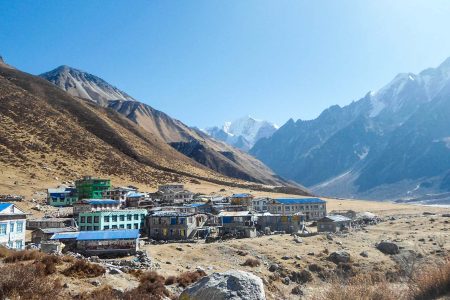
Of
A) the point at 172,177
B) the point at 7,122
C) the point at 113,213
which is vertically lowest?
the point at 113,213

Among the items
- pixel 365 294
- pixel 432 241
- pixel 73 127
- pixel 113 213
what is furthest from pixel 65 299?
pixel 73 127

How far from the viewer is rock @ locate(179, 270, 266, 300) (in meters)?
13.7

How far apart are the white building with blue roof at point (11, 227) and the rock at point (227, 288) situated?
3821cm

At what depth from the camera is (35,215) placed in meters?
77.7

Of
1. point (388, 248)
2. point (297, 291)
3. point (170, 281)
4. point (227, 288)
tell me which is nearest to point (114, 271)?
point (170, 281)

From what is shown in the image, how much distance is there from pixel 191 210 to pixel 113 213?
19835 millimetres

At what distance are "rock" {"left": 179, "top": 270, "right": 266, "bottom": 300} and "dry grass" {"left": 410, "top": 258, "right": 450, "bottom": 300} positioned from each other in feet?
17.6

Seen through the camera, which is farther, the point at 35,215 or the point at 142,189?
the point at 142,189

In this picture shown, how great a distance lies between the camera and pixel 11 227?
1870 inches

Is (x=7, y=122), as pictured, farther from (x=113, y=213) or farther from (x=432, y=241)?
(x=432, y=241)

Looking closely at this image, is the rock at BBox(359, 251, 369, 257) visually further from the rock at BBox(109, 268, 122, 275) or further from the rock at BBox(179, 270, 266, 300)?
the rock at BBox(179, 270, 266, 300)

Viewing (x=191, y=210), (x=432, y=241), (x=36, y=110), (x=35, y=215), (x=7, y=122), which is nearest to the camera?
(x=432, y=241)

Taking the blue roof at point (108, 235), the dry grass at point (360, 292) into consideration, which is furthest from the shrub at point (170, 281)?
the dry grass at point (360, 292)

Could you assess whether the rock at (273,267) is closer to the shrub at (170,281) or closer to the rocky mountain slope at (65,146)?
the shrub at (170,281)
